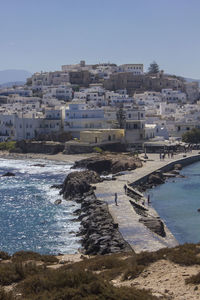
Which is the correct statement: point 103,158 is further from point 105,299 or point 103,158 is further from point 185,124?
point 105,299

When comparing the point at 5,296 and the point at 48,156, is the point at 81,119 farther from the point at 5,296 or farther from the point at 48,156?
the point at 5,296

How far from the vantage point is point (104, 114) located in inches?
2808

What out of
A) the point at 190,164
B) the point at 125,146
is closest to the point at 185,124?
the point at 125,146

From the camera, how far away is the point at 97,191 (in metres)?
34.7

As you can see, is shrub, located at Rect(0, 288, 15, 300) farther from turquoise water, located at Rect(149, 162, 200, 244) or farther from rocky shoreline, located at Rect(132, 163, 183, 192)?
rocky shoreline, located at Rect(132, 163, 183, 192)

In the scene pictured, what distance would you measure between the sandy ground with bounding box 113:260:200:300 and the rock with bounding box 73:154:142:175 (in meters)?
32.3

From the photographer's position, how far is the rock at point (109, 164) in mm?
47312

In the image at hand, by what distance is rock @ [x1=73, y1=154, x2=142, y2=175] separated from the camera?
47.3 m

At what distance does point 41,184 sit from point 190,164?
18.9m

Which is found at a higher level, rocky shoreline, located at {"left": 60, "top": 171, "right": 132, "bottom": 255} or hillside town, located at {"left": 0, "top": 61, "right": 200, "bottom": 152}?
hillside town, located at {"left": 0, "top": 61, "right": 200, "bottom": 152}

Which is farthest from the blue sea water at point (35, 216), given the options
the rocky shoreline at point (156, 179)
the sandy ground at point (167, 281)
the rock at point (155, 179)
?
the sandy ground at point (167, 281)

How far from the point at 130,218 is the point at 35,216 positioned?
6998mm

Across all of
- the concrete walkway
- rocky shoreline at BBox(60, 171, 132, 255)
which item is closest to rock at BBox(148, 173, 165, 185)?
the concrete walkway

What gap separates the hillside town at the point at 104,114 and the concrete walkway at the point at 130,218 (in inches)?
795
